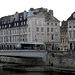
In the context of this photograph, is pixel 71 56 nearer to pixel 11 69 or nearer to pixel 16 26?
pixel 11 69

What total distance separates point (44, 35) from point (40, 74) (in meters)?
31.1

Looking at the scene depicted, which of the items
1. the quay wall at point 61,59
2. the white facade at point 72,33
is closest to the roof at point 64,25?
the white facade at point 72,33

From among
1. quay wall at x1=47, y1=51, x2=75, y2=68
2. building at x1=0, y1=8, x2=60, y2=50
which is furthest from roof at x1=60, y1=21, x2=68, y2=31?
quay wall at x1=47, y1=51, x2=75, y2=68

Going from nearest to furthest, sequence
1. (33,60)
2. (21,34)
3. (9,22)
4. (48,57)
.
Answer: (48,57), (33,60), (21,34), (9,22)

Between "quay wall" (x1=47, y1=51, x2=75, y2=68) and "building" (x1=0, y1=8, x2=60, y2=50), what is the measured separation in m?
12.1

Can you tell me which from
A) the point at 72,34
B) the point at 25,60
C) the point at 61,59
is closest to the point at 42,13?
the point at 72,34

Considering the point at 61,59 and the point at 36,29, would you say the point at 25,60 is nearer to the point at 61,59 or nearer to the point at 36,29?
the point at 36,29

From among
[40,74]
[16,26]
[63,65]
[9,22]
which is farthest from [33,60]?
[9,22]

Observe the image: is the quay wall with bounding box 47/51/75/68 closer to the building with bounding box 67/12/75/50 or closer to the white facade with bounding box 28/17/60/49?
the building with bounding box 67/12/75/50

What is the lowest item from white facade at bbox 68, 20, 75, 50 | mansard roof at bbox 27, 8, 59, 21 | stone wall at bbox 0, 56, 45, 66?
stone wall at bbox 0, 56, 45, 66

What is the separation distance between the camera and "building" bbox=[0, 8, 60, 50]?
77.4 metres

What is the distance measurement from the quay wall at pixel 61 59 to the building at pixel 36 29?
1211 centimetres

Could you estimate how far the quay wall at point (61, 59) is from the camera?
54969mm

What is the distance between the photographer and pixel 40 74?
159 ft
